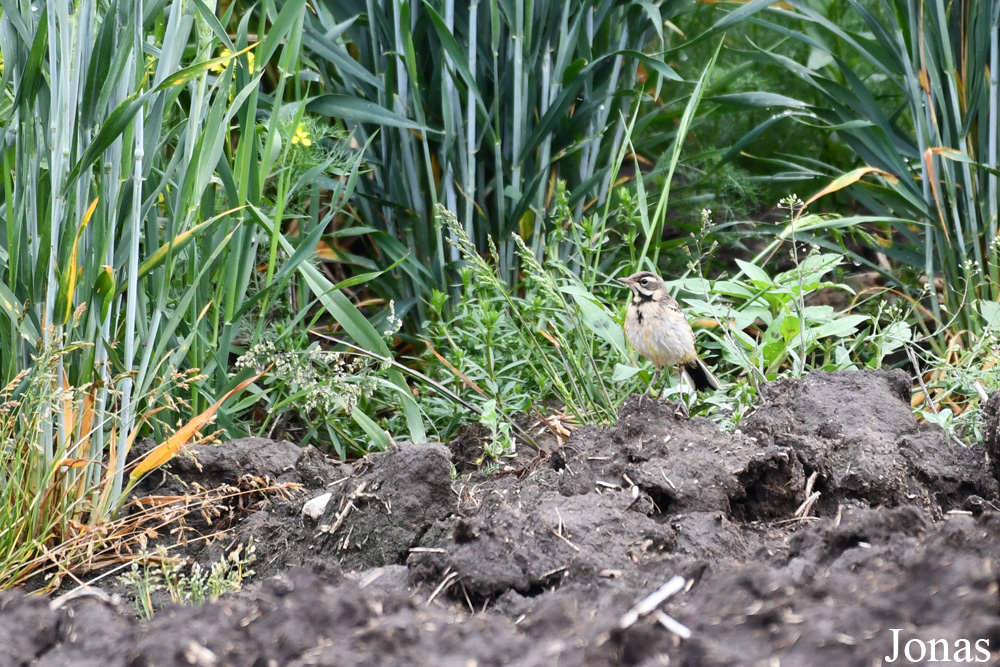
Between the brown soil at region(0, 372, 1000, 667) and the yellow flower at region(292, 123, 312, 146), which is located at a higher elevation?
the yellow flower at region(292, 123, 312, 146)

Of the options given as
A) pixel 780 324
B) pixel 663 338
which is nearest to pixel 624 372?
pixel 663 338

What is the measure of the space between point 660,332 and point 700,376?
0.96 ft

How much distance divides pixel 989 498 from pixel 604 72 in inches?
97.6

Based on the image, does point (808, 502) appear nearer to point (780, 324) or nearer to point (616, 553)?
point (616, 553)

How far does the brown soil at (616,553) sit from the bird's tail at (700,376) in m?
0.56

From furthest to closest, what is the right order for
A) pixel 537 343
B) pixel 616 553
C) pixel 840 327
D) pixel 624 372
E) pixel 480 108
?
pixel 480 108
pixel 537 343
pixel 624 372
pixel 840 327
pixel 616 553

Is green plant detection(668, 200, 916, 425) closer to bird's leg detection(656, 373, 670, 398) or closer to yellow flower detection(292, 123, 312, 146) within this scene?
bird's leg detection(656, 373, 670, 398)

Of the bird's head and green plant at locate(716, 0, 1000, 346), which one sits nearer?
the bird's head

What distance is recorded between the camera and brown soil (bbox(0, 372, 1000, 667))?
1.57 metres

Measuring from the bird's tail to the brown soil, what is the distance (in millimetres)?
556

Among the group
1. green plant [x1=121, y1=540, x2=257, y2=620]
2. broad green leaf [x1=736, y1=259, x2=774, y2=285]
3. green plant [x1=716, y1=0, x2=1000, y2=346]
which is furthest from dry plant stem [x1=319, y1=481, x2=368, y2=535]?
green plant [x1=716, y1=0, x2=1000, y2=346]

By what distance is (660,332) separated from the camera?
11.1 feet

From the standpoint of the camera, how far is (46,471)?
254 centimetres

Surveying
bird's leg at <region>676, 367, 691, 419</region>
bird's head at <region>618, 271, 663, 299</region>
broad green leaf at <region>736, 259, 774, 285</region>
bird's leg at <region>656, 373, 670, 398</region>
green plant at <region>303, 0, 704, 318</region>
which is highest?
green plant at <region>303, 0, 704, 318</region>
